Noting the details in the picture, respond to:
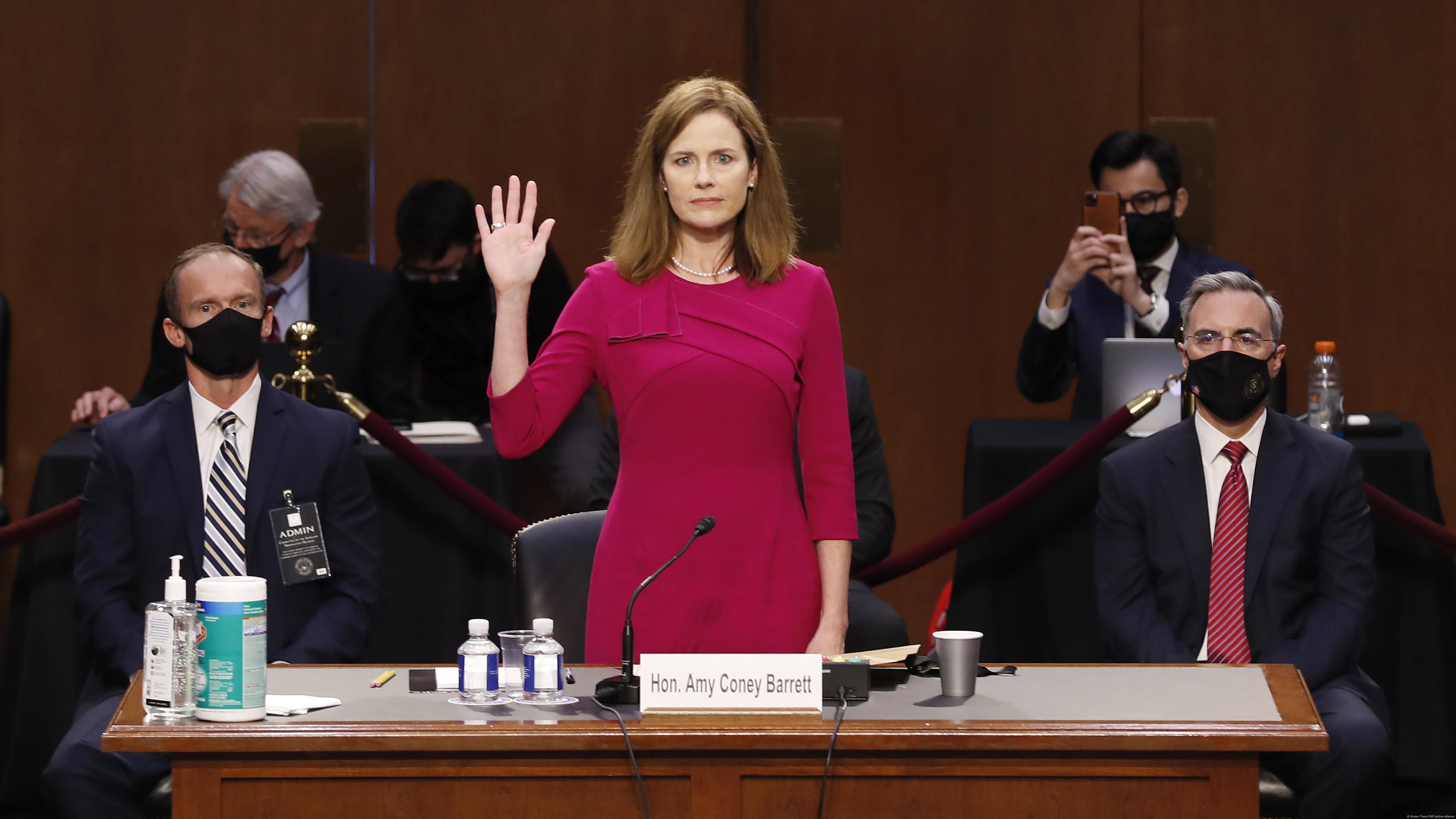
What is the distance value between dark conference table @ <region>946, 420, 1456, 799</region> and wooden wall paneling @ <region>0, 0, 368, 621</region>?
9.18 feet

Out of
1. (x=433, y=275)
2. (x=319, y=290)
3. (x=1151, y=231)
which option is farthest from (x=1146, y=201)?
(x=319, y=290)

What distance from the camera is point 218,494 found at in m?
3.15

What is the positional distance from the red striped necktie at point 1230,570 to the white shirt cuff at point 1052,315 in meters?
1.36

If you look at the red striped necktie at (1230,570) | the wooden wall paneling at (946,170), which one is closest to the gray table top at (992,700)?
the red striped necktie at (1230,570)

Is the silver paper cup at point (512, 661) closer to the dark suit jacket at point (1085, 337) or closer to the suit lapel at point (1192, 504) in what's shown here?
the suit lapel at point (1192, 504)

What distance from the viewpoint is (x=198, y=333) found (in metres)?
3.17

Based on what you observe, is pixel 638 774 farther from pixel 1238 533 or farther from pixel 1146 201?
pixel 1146 201

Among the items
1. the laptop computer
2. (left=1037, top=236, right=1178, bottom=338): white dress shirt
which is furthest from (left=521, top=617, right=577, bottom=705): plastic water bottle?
(left=1037, top=236, right=1178, bottom=338): white dress shirt

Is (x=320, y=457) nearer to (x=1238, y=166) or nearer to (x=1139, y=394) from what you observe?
(x=1139, y=394)

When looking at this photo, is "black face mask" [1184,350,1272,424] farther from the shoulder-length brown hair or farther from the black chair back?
the black chair back

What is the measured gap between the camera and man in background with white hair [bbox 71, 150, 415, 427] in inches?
182

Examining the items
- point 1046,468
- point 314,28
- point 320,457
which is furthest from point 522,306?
point 314,28

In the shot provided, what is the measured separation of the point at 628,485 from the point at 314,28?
378 cm

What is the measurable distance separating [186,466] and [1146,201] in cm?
273
